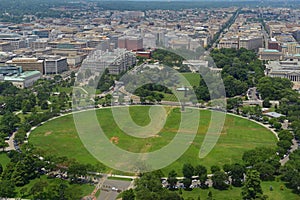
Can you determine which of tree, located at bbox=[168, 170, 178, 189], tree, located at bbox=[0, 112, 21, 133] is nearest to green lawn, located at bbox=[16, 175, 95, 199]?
tree, located at bbox=[168, 170, 178, 189]

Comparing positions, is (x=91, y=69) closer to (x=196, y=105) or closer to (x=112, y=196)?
(x=196, y=105)

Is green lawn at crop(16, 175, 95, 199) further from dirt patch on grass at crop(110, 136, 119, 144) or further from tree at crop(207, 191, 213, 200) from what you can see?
dirt patch on grass at crop(110, 136, 119, 144)

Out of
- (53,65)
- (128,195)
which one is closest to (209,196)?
(128,195)

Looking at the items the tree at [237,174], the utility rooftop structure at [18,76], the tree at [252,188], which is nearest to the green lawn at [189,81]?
the utility rooftop structure at [18,76]

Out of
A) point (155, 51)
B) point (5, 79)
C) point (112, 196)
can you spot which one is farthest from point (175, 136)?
point (155, 51)

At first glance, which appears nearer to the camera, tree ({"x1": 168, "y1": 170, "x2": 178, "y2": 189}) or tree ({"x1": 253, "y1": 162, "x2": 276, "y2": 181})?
tree ({"x1": 168, "y1": 170, "x2": 178, "y2": 189})

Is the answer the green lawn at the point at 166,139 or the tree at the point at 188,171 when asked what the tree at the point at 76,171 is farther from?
the tree at the point at 188,171

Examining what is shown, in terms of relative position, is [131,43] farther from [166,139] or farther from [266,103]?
[166,139]
